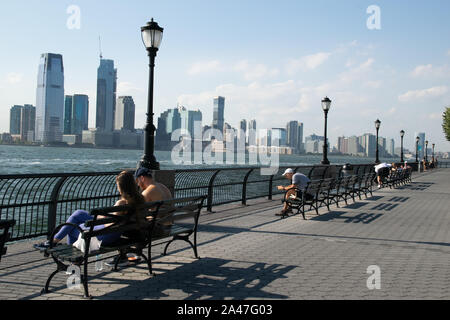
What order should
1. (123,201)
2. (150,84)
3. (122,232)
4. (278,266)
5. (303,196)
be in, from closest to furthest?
(122,232)
(123,201)
(278,266)
(150,84)
(303,196)

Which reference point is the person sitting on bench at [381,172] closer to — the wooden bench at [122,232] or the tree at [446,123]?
the wooden bench at [122,232]

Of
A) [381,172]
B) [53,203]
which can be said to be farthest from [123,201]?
[381,172]

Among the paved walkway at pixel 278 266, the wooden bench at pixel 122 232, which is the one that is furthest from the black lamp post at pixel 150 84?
the wooden bench at pixel 122 232

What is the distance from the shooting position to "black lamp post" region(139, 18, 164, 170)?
10.3 metres

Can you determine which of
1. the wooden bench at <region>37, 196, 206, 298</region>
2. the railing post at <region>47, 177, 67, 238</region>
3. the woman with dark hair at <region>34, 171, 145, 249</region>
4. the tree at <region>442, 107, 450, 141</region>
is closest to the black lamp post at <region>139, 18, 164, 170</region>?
the railing post at <region>47, 177, 67, 238</region>

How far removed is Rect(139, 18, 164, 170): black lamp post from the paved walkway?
6.14ft

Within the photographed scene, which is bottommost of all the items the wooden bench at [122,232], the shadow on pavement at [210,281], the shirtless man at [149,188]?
the shadow on pavement at [210,281]

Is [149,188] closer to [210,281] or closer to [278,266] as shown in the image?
[210,281]

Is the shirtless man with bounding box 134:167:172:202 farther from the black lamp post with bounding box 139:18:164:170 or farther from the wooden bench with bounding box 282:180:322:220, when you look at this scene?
the wooden bench with bounding box 282:180:322:220

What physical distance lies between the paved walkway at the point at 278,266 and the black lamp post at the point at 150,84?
1.87 m

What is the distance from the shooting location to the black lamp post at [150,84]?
33.8ft

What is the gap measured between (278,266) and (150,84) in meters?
5.75

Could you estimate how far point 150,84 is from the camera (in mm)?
10578
